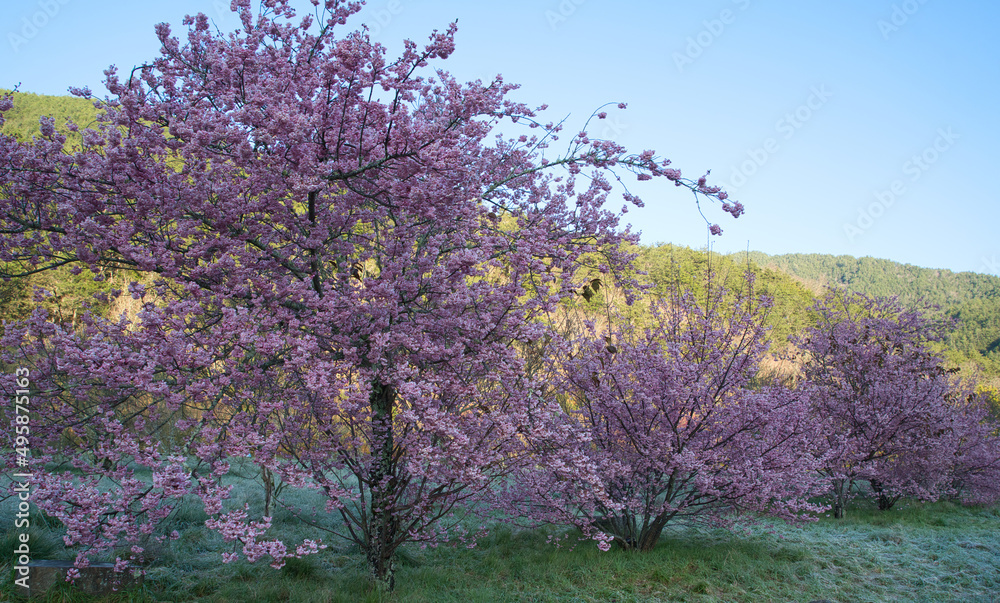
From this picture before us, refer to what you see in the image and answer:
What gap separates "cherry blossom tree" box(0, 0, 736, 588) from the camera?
342 centimetres

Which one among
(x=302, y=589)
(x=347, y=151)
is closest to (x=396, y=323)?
(x=347, y=151)

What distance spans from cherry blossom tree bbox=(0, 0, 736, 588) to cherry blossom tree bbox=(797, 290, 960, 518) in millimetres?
6296

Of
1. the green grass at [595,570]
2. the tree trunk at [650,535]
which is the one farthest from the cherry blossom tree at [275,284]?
the tree trunk at [650,535]

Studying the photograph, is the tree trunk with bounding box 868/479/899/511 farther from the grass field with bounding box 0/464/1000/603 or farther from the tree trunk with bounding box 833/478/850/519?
the grass field with bounding box 0/464/1000/603

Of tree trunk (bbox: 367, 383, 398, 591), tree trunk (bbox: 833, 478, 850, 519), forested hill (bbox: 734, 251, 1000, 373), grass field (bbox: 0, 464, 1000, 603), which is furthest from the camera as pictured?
forested hill (bbox: 734, 251, 1000, 373)

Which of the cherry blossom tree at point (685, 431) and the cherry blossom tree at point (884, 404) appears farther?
the cherry blossom tree at point (884, 404)

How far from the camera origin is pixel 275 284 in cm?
406

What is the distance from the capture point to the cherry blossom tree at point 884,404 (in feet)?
28.7

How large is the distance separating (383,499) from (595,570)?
2.24 m

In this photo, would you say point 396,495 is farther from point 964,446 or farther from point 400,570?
point 964,446

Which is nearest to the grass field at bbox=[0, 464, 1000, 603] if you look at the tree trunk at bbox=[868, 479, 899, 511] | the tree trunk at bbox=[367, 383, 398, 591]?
the tree trunk at bbox=[367, 383, 398, 591]

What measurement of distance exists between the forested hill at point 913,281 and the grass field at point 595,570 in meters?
39.4

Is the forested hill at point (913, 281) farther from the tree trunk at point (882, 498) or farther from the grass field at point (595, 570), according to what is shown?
the grass field at point (595, 570)

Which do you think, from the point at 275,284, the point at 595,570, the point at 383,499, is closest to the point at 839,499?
the point at 595,570
